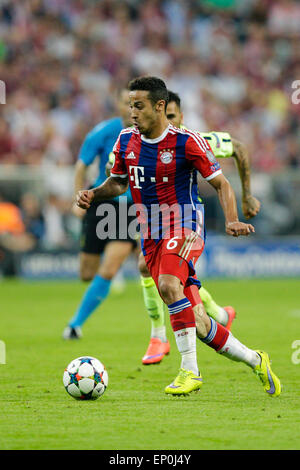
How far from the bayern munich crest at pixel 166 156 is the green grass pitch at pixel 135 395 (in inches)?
63.0

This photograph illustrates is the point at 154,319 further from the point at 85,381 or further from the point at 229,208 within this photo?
the point at 229,208

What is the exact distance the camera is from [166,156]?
5902 mm

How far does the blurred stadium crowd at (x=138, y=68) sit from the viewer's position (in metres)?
17.8

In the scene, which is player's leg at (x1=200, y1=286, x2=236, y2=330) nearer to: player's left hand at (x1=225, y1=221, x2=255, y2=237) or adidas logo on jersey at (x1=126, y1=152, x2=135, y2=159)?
adidas logo on jersey at (x1=126, y1=152, x2=135, y2=159)

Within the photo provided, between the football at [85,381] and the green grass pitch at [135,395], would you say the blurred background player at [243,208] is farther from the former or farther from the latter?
the football at [85,381]

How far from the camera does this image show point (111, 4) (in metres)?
20.9

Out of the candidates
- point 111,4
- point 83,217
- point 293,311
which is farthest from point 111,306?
point 111,4

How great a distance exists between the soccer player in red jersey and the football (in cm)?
46

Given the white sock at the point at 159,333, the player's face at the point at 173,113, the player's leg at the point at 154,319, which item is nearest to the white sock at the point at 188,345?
the player's leg at the point at 154,319

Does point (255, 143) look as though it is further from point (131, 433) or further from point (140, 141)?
point (131, 433)

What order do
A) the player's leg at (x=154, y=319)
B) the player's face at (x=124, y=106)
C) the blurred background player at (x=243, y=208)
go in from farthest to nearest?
the player's face at (x=124, y=106), the player's leg at (x=154, y=319), the blurred background player at (x=243, y=208)

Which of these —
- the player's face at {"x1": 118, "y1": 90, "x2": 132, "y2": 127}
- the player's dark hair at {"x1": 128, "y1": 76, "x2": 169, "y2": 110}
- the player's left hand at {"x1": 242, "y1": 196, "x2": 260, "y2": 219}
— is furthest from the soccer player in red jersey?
the player's face at {"x1": 118, "y1": 90, "x2": 132, "y2": 127}

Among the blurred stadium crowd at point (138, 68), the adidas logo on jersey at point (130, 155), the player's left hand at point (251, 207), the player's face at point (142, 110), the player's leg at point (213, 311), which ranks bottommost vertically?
the player's leg at point (213, 311)
